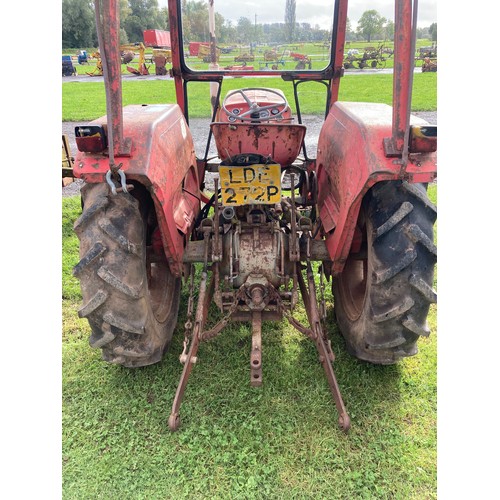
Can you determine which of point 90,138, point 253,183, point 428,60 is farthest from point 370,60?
point 90,138

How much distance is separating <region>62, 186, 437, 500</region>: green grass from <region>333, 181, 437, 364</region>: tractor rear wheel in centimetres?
39

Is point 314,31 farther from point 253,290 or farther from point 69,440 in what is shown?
point 69,440

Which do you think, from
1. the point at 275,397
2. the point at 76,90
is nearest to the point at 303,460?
the point at 275,397

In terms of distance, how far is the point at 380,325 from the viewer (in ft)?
7.61

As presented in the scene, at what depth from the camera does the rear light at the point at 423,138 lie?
6.23 ft

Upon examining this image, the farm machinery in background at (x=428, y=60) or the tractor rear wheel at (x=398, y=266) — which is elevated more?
the farm machinery in background at (x=428, y=60)

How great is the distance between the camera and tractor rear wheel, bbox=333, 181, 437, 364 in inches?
84.8

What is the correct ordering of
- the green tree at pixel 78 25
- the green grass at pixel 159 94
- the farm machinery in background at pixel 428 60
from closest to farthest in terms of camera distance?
the green grass at pixel 159 94
the green tree at pixel 78 25
the farm machinery in background at pixel 428 60

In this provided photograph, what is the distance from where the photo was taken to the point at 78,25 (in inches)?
975

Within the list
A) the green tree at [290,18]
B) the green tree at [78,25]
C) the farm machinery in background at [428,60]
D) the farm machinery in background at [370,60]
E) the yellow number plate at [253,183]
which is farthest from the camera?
the farm machinery in background at [370,60]

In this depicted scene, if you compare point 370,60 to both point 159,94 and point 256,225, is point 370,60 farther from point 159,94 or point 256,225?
point 256,225

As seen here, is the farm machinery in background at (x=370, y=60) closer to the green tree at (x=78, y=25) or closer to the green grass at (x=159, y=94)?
the green grass at (x=159, y=94)

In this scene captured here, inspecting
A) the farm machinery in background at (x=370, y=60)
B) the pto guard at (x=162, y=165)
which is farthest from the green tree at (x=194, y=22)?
the farm machinery in background at (x=370, y=60)

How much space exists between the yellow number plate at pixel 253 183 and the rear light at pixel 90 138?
716 millimetres
